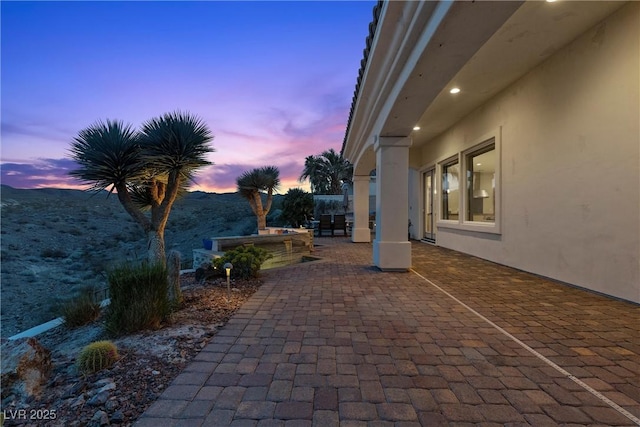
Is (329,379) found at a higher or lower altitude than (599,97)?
lower

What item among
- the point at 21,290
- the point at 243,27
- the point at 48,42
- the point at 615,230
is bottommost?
the point at 21,290

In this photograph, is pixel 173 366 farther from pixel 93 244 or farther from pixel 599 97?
pixel 93 244

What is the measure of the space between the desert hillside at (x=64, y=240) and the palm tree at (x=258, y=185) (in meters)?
2.16

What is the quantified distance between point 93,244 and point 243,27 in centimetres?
1639

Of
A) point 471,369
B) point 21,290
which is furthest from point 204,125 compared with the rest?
point 21,290

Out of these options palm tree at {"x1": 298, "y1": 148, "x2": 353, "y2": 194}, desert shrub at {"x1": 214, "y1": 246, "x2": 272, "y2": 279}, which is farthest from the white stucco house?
palm tree at {"x1": 298, "y1": 148, "x2": 353, "y2": 194}

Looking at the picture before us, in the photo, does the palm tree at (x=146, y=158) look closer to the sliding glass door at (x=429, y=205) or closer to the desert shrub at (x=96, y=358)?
the desert shrub at (x=96, y=358)

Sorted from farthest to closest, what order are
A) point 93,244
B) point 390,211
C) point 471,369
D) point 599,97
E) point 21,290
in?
1. point 93,244
2. point 21,290
3. point 390,211
4. point 599,97
5. point 471,369

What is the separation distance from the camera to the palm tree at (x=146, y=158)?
474 cm

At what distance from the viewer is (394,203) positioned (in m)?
6.18

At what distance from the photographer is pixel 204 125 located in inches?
216

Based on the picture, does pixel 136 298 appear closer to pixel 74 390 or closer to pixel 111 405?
pixel 74 390

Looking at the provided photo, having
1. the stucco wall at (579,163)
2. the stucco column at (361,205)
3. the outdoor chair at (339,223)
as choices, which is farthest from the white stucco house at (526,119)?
the outdoor chair at (339,223)

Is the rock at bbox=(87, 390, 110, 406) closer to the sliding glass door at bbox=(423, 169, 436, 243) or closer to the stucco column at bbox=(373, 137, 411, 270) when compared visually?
the stucco column at bbox=(373, 137, 411, 270)
